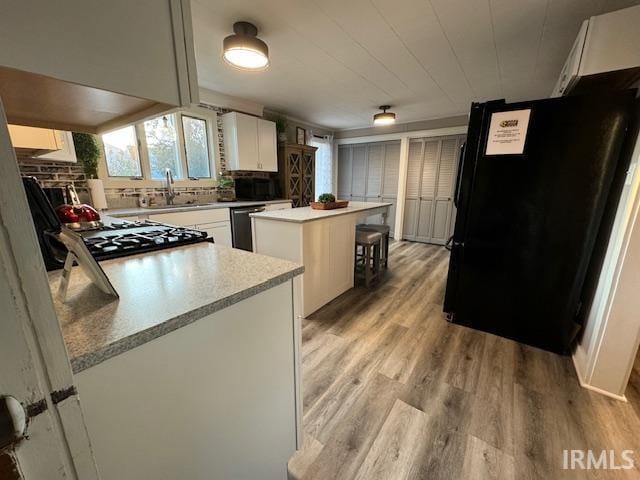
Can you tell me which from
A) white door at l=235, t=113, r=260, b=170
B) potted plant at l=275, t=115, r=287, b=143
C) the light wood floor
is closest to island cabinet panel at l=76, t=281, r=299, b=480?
the light wood floor

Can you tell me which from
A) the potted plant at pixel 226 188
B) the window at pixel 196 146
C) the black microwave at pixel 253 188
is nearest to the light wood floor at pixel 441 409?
the black microwave at pixel 253 188

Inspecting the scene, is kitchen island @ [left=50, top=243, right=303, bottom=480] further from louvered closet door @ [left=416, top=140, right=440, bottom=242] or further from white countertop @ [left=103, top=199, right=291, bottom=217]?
louvered closet door @ [left=416, top=140, right=440, bottom=242]

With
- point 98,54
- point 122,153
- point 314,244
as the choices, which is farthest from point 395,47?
point 122,153

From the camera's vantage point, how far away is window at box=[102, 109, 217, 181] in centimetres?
290

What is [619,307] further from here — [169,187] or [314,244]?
[169,187]

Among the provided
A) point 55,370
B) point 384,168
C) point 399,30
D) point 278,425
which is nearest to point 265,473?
point 278,425

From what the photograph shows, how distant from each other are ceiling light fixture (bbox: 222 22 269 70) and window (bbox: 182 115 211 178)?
1.82 metres

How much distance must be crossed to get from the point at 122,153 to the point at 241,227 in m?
1.54

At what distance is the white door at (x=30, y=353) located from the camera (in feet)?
0.92

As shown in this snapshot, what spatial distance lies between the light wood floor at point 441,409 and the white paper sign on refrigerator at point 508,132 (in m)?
1.45

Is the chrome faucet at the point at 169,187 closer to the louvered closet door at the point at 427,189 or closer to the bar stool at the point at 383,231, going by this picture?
the bar stool at the point at 383,231

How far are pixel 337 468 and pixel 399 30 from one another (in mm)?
2816

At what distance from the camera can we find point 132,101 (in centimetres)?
66

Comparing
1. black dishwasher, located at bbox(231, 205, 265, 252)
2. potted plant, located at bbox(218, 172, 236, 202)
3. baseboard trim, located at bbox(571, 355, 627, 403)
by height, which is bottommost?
baseboard trim, located at bbox(571, 355, 627, 403)
